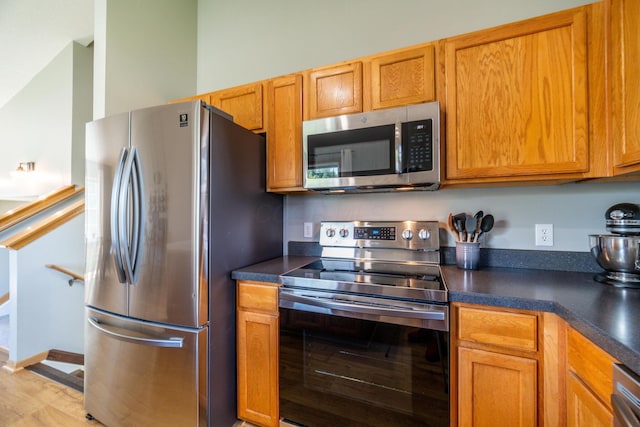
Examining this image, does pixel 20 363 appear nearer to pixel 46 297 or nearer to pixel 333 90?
pixel 46 297

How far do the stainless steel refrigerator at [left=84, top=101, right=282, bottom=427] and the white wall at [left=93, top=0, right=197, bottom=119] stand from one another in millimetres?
578

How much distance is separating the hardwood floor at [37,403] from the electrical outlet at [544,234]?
279cm

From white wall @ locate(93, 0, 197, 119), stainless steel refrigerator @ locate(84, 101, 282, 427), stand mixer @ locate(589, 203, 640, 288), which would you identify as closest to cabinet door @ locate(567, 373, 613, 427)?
stand mixer @ locate(589, 203, 640, 288)

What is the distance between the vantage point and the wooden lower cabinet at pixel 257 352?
1452mm

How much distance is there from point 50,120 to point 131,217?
3712 mm

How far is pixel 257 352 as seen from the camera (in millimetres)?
1489

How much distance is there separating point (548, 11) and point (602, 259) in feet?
4.60

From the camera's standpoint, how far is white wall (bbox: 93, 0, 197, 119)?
1950 mm

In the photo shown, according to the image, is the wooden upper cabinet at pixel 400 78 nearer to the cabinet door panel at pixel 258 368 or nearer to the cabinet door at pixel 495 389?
the cabinet door at pixel 495 389

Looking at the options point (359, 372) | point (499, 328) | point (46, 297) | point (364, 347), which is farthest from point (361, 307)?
point (46, 297)

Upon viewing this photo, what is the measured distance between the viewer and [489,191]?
1648 millimetres

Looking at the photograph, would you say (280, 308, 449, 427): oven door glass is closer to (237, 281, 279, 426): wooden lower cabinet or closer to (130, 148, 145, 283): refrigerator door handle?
(237, 281, 279, 426): wooden lower cabinet

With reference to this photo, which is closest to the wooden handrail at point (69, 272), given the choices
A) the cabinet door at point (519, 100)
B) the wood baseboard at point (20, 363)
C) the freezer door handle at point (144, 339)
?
the wood baseboard at point (20, 363)

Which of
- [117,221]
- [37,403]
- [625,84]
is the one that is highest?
[625,84]
